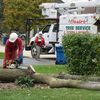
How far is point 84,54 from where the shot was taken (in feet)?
46.5

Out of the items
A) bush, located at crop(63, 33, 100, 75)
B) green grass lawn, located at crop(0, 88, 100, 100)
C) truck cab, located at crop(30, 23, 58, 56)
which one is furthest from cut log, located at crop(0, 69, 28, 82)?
truck cab, located at crop(30, 23, 58, 56)

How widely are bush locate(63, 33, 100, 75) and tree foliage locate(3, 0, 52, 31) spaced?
1413 inches

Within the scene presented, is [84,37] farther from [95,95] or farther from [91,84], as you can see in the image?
[95,95]

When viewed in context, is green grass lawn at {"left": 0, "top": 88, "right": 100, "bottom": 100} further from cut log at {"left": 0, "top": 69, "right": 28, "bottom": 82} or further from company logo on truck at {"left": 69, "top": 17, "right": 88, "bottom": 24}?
company logo on truck at {"left": 69, "top": 17, "right": 88, "bottom": 24}

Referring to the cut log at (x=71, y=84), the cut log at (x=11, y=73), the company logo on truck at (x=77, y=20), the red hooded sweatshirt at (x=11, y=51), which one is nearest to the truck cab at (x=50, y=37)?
the company logo on truck at (x=77, y=20)

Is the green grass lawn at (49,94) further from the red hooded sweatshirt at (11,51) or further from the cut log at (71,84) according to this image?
the red hooded sweatshirt at (11,51)

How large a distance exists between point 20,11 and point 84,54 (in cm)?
3794

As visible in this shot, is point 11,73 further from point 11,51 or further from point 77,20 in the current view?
point 77,20

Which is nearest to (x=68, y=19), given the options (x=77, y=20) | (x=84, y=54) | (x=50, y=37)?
(x=77, y=20)

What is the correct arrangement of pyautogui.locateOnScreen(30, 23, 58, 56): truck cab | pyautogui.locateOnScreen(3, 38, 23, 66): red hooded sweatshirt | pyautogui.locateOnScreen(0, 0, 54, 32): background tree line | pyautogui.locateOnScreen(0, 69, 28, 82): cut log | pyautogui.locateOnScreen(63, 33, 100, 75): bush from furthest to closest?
pyautogui.locateOnScreen(0, 0, 54, 32): background tree line → pyautogui.locateOnScreen(30, 23, 58, 56): truck cab → pyautogui.locateOnScreen(3, 38, 23, 66): red hooded sweatshirt → pyautogui.locateOnScreen(63, 33, 100, 75): bush → pyautogui.locateOnScreen(0, 69, 28, 82): cut log

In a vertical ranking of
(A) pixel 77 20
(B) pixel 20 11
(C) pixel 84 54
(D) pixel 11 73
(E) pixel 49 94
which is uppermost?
(B) pixel 20 11

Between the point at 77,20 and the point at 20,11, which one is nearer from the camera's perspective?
the point at 77,20

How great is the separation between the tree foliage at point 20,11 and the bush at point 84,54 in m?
35.9

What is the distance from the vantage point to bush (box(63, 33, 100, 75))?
14.1 meters
